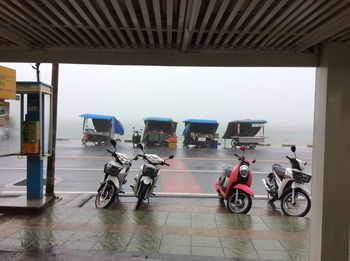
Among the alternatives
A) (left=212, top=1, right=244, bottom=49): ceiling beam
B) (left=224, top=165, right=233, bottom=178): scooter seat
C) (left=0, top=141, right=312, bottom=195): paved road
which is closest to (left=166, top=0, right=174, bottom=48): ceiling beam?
(left=212, top=1, right=244, bottom=49): ceiling beam

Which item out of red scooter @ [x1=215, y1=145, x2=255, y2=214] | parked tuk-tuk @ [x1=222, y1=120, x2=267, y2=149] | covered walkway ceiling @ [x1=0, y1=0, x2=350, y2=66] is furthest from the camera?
parked tuk-tuk @ [x1=222, y1=120, x2=267, y2=149]

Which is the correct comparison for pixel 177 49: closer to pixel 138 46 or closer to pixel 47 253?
pixel 138 46

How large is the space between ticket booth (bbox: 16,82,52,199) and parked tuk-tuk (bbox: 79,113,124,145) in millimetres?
18843

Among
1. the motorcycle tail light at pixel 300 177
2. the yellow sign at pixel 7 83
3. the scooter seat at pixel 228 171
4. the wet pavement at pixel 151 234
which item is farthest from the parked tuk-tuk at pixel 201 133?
the yellow sign at pixel 7 83

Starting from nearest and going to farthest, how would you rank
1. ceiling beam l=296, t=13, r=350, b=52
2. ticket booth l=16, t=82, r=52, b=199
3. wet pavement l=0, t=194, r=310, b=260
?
ceiling beam l=296, t=13, r=350, b=52
wet pavement l=0, t=194, r=310, b=260
ticket booth l=16, t=82, r=52, b=199

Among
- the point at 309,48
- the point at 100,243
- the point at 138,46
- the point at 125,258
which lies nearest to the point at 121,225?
the point at 100,243

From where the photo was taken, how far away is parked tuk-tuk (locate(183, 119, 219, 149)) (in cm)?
2772

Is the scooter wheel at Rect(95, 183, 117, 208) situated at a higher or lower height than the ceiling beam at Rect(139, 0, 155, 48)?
lower

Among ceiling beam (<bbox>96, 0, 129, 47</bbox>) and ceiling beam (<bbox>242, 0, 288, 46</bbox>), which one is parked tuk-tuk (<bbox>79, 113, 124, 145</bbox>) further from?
ceiling beam (<bbox>242, 0, 288, 46</bbox>)

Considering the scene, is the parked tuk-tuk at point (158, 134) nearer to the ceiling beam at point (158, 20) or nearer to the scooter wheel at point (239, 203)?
the scooter wheel at point (239, 203)

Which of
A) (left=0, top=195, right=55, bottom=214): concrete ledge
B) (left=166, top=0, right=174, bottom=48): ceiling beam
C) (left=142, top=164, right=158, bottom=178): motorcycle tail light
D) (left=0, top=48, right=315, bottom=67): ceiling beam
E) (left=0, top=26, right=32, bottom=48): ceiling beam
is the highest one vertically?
(left=166, top=0, right=174, bottom=48): ceiling beam

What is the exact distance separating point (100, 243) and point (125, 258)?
729 mm

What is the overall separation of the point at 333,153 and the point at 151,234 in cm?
318

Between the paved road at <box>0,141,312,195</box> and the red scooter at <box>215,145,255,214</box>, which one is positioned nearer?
the red scooter at <box>215,145,255,214</box>
